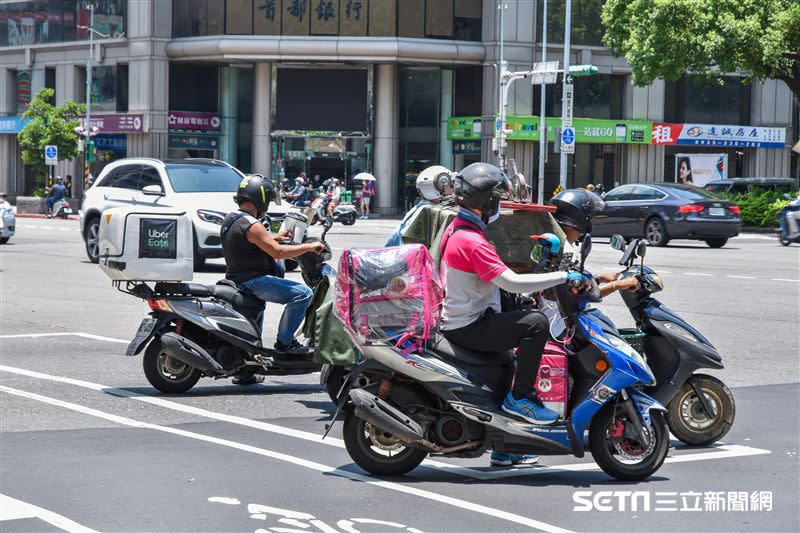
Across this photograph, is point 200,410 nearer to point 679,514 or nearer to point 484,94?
point 679,514

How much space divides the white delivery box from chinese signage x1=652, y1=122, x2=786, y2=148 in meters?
47.2

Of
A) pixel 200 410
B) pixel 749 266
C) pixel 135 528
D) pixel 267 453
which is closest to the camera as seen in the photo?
pixel 135 528

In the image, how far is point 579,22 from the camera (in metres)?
54.3

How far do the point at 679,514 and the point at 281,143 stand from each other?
5030cm

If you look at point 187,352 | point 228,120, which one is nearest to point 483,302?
point 187,352

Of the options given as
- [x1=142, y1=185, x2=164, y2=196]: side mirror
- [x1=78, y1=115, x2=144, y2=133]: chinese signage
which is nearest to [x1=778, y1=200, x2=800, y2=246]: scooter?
[x1=142, y1=185, x2=164, y2=196]: side mirror

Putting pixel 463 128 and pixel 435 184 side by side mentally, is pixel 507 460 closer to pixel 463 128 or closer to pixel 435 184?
pixel 435 184

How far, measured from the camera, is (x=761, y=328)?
1391 centimetres

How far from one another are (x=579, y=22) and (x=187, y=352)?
47.4 meters

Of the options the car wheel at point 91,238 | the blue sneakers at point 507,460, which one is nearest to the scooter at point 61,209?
the car wheel at point 91,238

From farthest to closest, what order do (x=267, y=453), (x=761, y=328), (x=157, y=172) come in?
(x=157, y=172), (x=761, y=328), (x=267, y=453)

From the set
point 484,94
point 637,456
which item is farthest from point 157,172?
point 484,94

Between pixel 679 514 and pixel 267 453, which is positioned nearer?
pixel 679 514

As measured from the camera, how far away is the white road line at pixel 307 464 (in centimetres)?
607
